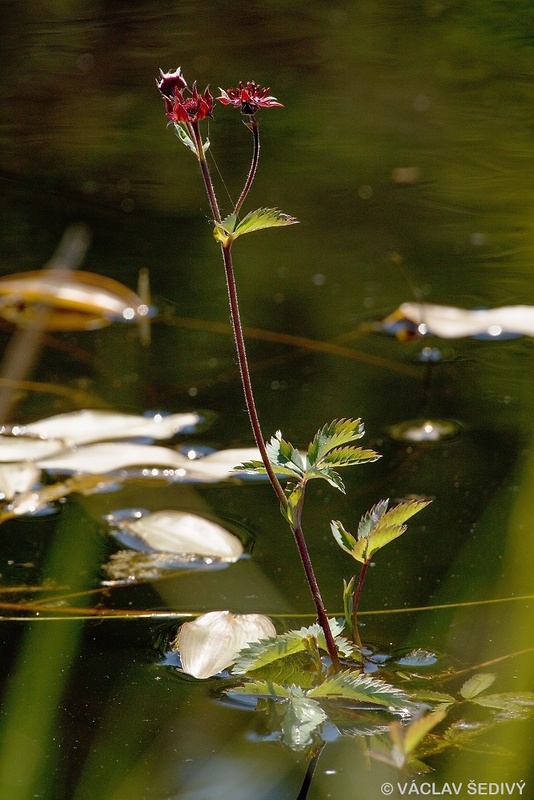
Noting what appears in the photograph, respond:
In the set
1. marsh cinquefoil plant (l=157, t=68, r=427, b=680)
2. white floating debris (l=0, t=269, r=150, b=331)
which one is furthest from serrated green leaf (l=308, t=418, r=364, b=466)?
white floating debris (l=0, t=269, r=150, b=331)

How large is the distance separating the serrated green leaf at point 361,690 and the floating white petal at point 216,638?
105 millimetres

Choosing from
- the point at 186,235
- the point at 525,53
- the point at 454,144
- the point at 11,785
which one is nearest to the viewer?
the point at 11,785

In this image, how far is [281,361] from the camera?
4.42 ft

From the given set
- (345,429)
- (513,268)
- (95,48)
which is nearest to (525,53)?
(95,48)

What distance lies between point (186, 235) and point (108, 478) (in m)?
0.82

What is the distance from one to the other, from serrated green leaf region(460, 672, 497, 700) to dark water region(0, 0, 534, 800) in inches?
0.5

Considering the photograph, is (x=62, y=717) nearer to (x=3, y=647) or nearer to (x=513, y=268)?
(x=3, y=647)

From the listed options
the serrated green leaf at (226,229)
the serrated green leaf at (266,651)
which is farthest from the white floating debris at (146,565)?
the serrated green leaf at (226,229)

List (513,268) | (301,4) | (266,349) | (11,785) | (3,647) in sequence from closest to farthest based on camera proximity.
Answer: (11,785) < (3,647) < (266,349) < (513,268) < (301,4)

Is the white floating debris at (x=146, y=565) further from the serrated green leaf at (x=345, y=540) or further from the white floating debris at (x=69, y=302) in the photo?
the white floating debris at (x=69, y=302)

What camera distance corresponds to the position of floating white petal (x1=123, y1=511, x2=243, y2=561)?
3.03ft

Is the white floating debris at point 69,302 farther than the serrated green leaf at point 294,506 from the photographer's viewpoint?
Yes

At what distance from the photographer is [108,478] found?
3.58ft

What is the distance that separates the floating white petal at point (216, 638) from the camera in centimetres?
75
